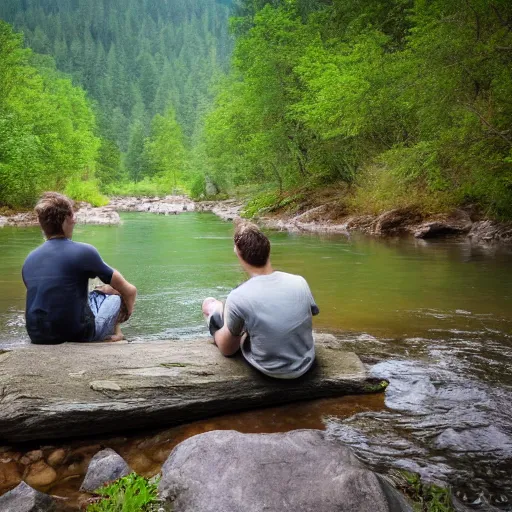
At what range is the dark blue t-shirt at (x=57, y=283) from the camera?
4.01 m

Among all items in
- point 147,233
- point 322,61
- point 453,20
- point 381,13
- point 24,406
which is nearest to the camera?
point 24,406

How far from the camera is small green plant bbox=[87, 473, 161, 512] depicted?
2.42 metres

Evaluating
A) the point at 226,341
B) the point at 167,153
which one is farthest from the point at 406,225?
the point at 167,153

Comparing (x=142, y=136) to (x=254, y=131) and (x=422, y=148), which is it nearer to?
(x=254, y=131)

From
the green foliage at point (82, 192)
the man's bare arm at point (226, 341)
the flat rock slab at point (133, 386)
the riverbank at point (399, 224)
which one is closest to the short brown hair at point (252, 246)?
the man's bare arm at point (226, 341)

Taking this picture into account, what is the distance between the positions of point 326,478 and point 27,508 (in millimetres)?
1310

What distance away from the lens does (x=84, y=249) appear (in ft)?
13.3

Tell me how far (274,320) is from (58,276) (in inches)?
66.6

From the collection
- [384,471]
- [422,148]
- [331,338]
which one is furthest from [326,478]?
[422,148]

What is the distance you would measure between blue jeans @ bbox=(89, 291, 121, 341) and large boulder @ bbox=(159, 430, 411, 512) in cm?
217

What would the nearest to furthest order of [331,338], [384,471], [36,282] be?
[384,471]
[36,282]
[331,338]

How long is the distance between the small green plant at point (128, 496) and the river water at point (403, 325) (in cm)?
106

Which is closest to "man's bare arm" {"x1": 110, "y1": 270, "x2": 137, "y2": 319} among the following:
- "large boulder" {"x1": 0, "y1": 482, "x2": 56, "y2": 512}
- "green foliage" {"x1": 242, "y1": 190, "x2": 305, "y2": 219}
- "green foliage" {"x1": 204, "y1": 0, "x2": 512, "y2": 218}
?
"large boulder" {"x1": 0, "y1": 482, "x2": 56, "y2": 512}

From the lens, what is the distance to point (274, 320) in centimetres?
374
